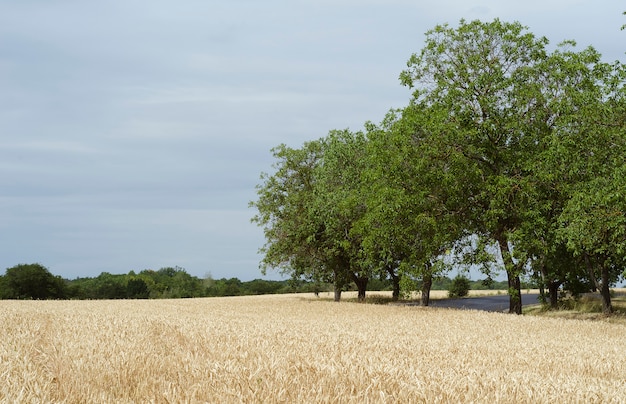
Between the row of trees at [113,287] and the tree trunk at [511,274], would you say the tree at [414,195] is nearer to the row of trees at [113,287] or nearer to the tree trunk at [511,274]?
the tree trunk at [511,274]

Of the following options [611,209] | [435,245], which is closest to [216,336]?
[611,209]

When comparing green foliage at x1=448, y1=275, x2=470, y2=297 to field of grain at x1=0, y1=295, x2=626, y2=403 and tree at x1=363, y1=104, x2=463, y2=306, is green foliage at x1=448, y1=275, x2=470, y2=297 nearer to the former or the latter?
tree at x1=363, y1=104, x2=463, y2=306

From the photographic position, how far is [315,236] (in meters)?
41.7

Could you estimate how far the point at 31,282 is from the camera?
222 feet

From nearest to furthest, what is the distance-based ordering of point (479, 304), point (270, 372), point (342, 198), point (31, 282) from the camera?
point (270, 372) < point (342, 198) < point (479, 304) < point (31, 282)

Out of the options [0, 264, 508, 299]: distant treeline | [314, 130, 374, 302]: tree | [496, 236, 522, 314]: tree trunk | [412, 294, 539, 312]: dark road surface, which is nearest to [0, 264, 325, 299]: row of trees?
[0, 264, 508, 299]: distant treeline

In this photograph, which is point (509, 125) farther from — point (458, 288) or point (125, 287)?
point (125, 287)

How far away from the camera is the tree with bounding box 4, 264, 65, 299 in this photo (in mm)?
67250

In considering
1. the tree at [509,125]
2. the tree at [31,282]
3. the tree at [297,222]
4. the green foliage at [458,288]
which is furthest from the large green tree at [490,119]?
the tree at [31,282]

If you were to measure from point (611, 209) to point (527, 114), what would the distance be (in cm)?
739

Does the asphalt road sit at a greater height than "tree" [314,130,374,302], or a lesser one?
lesser

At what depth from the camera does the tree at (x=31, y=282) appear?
221ft

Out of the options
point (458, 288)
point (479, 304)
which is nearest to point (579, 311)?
point (479, 304)

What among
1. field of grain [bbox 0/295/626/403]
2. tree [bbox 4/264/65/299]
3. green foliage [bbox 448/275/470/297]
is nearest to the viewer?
field of grain [bbox 0/295/626/403]
